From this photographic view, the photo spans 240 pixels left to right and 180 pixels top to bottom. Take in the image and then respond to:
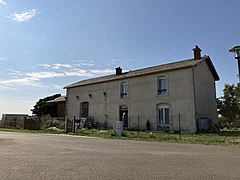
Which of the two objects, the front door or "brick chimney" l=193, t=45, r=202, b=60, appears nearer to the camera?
"brick chimney" l=193, t=45, r=202, b=60

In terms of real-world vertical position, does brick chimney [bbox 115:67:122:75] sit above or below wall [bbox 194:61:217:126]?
above

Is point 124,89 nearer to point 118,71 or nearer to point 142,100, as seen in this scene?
point 142,100

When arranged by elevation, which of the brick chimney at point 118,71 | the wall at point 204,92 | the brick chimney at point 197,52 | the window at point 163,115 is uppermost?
the brick chimney at point 197,52

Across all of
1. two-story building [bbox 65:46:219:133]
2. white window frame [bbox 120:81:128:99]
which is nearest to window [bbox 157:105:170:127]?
two-story building [bbox 65:46:219:133]

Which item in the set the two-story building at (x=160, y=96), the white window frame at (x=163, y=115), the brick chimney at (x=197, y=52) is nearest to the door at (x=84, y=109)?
the two-story building at (x=160, y=96)

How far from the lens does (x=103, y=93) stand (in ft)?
91.8

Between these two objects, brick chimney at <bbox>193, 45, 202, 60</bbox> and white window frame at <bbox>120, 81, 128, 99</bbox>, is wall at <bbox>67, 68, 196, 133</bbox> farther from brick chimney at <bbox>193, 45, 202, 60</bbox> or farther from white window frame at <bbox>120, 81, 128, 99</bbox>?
brick chimney at <bbox>193, 45, 202, 60</bbox>

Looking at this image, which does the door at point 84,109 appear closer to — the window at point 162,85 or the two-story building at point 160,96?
the two-story building at point 160,96

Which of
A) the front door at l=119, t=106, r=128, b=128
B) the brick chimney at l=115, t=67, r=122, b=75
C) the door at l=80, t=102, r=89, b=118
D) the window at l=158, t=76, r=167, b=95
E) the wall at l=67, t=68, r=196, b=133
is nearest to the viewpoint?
the wall at l=67, t=68, r=196, b=133

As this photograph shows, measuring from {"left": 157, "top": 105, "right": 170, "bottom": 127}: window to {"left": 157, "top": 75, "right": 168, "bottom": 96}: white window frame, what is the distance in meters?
1.22

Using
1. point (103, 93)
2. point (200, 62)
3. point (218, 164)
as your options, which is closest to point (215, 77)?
point (200, 62)

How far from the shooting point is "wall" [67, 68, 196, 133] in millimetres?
21328

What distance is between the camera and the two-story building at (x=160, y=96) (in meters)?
21.4

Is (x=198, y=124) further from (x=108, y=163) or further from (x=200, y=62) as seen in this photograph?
(x=108, y=163)
